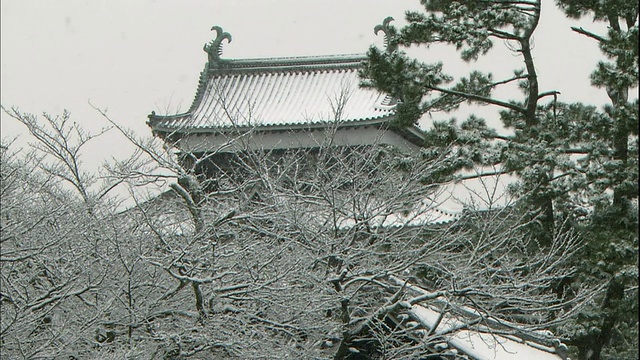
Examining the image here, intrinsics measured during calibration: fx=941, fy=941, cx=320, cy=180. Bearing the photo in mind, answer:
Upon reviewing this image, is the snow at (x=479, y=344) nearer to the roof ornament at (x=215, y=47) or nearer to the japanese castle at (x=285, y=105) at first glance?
the japanese castle at (x=285, y=105)

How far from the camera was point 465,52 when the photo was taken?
1445 centimetres

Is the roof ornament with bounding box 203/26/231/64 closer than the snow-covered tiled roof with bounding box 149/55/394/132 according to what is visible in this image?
No

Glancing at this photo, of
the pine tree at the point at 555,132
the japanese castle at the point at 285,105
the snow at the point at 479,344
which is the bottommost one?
the snow at the point at 479,344

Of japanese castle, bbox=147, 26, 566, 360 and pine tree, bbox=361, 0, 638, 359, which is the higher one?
japanese castle, bbox=147, 26, 566, 360

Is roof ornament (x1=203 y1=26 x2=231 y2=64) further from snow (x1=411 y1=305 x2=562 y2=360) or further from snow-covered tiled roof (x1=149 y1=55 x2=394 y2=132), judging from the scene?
snow (x1=411 y1=305 x2=562 y2=360)

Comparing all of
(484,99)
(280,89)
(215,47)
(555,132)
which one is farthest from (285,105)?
(555,132)

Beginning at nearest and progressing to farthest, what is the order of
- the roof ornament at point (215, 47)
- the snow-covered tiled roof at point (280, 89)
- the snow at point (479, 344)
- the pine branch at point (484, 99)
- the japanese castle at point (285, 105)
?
1. the snow at point (479, 344)
2. the pine branch at point (484, 99)
3. the japanese castle at point (285, 105)
4. the snow-covered tiled roof at point (280, 89)
5. the roof ornament at point (215, 47)

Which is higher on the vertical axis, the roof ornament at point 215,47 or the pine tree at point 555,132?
the roof ornament at point 215,47

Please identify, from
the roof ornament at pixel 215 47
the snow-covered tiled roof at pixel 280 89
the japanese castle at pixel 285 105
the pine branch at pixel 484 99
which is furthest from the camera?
the roof ornament at pixel 215 47

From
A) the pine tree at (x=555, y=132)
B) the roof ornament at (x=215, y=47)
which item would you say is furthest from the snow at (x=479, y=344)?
the roof ornament at (x=215, y=47)

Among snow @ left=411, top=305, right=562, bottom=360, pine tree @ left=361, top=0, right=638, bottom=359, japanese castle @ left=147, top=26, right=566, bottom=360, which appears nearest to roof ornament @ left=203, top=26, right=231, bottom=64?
japanese castle @ left=147, top=26, right=566, bottom=360

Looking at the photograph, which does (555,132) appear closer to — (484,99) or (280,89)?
(484,99)

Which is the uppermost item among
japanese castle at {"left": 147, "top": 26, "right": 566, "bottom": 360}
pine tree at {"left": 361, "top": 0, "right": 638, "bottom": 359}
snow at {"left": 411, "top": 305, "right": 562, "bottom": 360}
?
japanese castle at {"left": 147, "top": 26, "right": 566, "bottom": 360}

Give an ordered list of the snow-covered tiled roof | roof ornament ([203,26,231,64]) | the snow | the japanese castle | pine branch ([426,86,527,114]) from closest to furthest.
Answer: the snow
pine branch ([426,86,527,114])
the japanese castle
the snow-covered tiled roof
roof ornament ([203,26,231,64])
